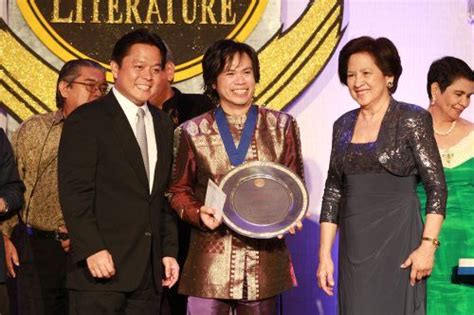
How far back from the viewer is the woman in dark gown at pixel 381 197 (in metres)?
3.29

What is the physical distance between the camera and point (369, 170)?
3.39 meters

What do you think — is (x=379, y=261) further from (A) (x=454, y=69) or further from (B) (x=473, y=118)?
(B) (x=473, y=118)

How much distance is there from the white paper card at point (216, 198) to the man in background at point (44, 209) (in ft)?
3.89

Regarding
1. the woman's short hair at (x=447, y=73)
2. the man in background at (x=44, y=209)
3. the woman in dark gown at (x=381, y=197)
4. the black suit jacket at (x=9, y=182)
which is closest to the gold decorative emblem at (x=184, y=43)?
the man in background at (x=44, y=209)

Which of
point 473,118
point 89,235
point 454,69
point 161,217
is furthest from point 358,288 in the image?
point 473,118

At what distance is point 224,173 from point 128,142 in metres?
0.45

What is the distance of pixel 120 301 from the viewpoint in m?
3.30

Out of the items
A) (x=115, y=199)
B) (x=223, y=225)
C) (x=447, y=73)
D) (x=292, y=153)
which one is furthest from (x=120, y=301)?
(x=447, y=73)

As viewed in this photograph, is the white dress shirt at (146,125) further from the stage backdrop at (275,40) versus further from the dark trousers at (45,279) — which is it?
the stage backdrop at (275,40)

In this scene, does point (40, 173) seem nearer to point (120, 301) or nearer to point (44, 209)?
point (44, 209)

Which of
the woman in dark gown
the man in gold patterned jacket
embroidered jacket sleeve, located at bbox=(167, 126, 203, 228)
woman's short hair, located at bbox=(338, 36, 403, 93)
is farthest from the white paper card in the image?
woman's short hair, located at bbox=(338, 36, 403, 93)

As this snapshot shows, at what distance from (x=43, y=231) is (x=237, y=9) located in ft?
5.91

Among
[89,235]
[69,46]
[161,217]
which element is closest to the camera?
[89,235]

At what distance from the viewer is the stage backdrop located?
5105mm
